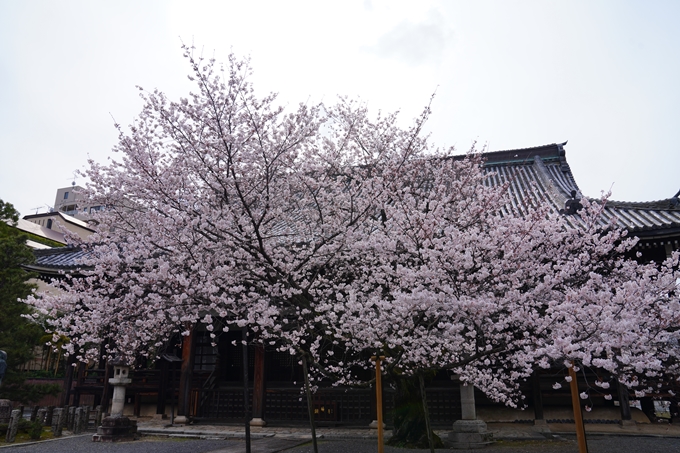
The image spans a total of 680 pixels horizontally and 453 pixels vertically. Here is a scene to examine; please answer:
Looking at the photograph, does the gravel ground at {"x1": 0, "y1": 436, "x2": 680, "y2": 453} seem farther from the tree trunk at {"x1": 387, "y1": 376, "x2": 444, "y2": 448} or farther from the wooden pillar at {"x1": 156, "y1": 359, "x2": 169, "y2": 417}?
the wooden pillar at {"x1": 156, "y1": 359, "x2": 169, "y2": 417}

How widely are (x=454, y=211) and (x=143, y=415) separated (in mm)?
14367

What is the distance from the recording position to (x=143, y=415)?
16625mm

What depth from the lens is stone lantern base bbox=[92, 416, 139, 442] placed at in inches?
476

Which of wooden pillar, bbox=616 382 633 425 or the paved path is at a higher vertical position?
wooden pillar, bbox=616 382 633 425

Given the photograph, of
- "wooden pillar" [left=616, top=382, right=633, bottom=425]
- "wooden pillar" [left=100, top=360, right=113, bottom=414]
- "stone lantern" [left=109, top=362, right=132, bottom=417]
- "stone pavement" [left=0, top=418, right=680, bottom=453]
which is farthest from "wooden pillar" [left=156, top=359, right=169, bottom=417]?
"wooden pillar" [left=616, top=382, right=633, bottom=425]

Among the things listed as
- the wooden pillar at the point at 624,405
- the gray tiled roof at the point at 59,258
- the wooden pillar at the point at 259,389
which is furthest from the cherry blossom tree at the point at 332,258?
the gray tiled roof at the point at 59,258

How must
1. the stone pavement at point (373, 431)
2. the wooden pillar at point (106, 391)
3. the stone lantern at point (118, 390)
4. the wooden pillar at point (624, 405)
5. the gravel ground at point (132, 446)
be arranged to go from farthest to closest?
the wooden pillar at point (106, 391), the stone lantern at point (118, 390), the wooden pillar at point (624, 405), the stone pavement at point (373, 431), the gravel ground at point (132, 446)

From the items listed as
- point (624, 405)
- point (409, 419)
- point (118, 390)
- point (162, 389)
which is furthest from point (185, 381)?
point (624, 405)

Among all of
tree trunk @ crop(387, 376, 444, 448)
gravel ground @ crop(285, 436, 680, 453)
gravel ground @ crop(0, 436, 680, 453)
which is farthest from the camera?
tree trunk @ crop(387, 376, 444, 448)

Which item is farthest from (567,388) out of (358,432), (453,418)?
(358,432)

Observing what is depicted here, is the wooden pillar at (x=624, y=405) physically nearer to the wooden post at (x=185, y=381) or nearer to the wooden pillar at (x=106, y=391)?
the wooden post at (x=185, y=381)

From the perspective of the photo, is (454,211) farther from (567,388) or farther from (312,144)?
(567,388)

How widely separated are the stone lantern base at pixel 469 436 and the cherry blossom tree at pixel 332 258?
1.44 metres

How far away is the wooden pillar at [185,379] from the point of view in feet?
48.6
